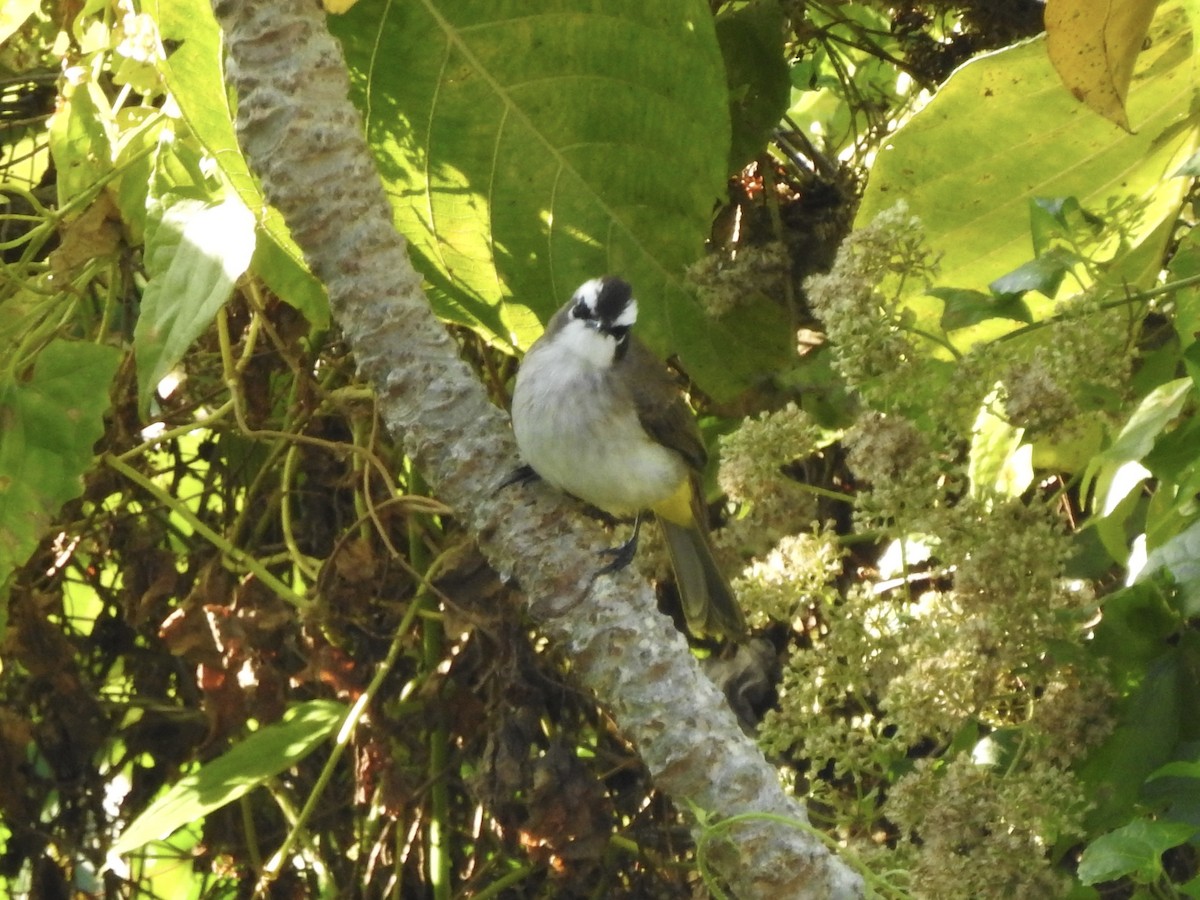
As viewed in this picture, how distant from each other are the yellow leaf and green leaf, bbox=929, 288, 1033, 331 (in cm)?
35

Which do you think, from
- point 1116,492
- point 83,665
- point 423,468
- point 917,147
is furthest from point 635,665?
point 83,665

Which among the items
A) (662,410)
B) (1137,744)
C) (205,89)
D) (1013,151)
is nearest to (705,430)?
(662,410)

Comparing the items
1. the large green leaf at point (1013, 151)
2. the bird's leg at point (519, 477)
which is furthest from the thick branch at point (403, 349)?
the large green leaf at point (1013, 151)

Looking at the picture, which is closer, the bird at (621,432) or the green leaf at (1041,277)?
the green leaf at (1041,277)

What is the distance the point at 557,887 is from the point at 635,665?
1.02 m

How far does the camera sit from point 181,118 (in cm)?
222

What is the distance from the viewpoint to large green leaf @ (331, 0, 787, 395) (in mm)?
2363

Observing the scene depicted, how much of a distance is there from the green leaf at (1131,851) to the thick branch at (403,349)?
0.51 m

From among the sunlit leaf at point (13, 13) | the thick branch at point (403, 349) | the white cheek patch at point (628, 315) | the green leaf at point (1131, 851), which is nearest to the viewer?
the green leaf at point (1131, 851)

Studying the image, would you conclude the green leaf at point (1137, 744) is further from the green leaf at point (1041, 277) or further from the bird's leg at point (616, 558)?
the bird's leg at point (616, 558)

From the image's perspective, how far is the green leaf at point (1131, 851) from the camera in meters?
1.30

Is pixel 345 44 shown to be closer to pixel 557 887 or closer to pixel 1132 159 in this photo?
pixel 1132 159

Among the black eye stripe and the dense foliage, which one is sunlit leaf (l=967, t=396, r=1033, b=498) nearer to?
the dense foliage

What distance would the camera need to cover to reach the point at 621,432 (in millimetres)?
2762
